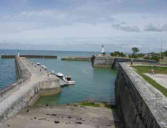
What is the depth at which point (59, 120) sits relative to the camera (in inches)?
439

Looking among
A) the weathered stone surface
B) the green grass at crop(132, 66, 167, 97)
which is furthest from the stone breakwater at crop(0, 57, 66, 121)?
the green grass at crop(132, 66, 167, 97)

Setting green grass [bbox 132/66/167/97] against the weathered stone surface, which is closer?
the weathered stone surface

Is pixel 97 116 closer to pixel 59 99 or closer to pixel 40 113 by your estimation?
pixel 40 113

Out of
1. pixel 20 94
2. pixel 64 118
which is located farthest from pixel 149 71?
pixel 20 94

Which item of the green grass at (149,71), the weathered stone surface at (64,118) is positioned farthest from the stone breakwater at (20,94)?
the green grass at (149,71)

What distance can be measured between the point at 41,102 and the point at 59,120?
670 cm

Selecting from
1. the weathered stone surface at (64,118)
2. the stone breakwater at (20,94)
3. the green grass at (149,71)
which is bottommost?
the weathered stone surface at (64,118)

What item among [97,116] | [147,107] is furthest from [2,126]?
[147,107]

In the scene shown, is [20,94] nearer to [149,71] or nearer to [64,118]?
[64,118]

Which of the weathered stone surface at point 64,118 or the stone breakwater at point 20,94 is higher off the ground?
the stone breakwater at point 20,94

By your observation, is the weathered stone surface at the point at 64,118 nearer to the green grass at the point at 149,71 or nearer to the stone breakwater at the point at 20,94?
the stone breakwater at the point at 20,94

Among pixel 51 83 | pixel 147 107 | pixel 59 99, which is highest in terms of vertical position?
pixel 147 107

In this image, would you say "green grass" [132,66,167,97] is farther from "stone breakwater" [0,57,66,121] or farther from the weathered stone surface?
"stone breakwater" [0,57,66,121]

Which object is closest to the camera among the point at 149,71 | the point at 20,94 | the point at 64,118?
the point at 64,118
